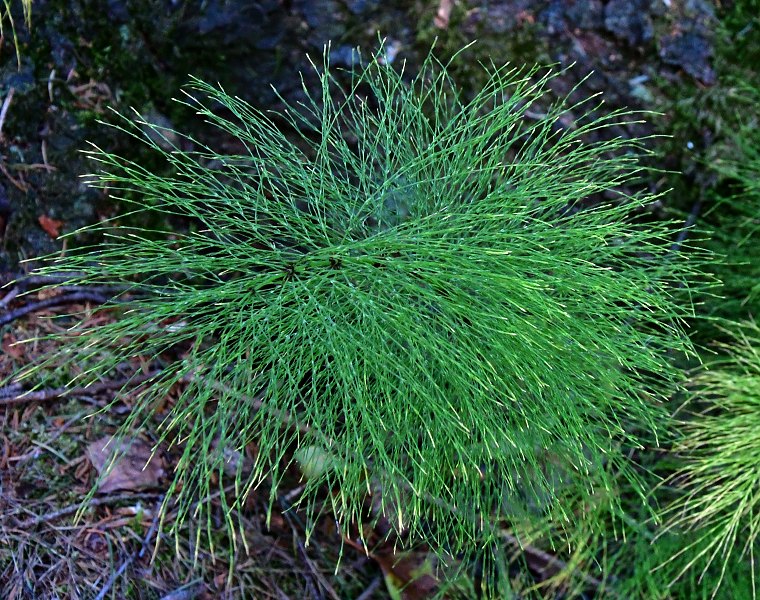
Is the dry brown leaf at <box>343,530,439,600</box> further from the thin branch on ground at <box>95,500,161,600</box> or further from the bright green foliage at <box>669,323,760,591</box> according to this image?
the bright green foliage at <box>669,323,760,591</box>

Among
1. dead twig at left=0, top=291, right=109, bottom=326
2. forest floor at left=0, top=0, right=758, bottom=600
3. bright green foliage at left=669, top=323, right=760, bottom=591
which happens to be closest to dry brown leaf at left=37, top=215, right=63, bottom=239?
forest floor at left=0, top=0, right=758, bottom=600

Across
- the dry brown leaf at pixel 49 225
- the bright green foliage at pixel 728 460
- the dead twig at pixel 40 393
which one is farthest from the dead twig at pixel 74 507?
the bright green foliage at pixel 728 460

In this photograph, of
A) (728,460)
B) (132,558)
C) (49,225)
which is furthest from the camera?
(49,225)

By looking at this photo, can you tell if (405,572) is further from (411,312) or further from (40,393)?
(40,393)

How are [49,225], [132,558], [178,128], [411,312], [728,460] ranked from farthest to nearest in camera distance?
[178,128], [49,225], [728,460], [132,558], [411,312]

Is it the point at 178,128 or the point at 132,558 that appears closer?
the point at 132,558

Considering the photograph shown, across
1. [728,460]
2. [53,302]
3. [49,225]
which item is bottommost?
[728,460]

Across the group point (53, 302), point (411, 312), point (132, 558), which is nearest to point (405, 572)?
point (132, 558)
